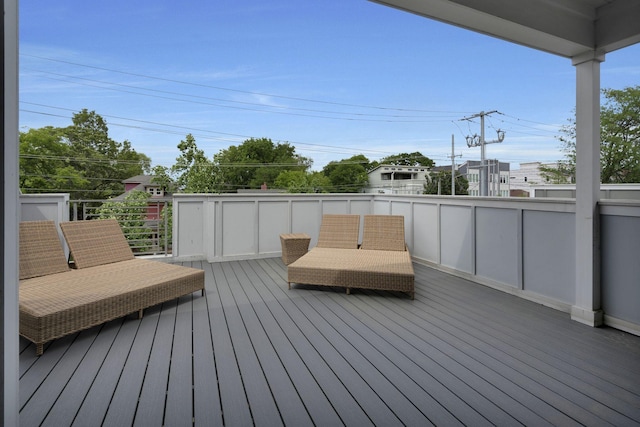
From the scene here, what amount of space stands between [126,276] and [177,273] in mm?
469

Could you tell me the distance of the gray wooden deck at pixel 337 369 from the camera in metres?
1.92

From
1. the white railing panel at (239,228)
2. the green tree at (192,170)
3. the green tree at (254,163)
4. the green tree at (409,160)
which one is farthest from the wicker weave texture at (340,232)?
the green tree at (409,160)

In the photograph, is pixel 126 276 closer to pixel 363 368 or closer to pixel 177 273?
pixel 177 273

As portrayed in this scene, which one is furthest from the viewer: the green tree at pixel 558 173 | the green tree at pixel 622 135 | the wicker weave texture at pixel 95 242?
the green tree at pixel 558 173

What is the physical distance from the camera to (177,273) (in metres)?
3.86

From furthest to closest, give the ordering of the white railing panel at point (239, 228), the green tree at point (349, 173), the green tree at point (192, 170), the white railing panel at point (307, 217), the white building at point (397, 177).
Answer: the green tree at point (349, 173), the white building at point (397, 177), the green tree at point (192, 170), the white railing panel at point (307, 217), the white railing panel at point (239, 228)

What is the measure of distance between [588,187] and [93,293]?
4.29 meters

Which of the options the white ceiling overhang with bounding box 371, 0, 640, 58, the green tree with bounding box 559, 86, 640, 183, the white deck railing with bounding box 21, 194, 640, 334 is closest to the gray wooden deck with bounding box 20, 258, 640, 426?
the white deck railing with bounding box 21, 194, 640, 334

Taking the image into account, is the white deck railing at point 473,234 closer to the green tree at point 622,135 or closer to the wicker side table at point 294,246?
the wicker side table at point 294,246

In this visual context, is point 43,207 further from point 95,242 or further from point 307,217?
point 307,217

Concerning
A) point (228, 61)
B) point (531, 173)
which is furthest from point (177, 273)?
point (228, 61)

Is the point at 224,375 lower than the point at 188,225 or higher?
lower

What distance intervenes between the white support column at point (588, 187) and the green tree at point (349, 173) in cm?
A: 4018

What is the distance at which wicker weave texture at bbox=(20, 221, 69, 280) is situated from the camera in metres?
3.50
